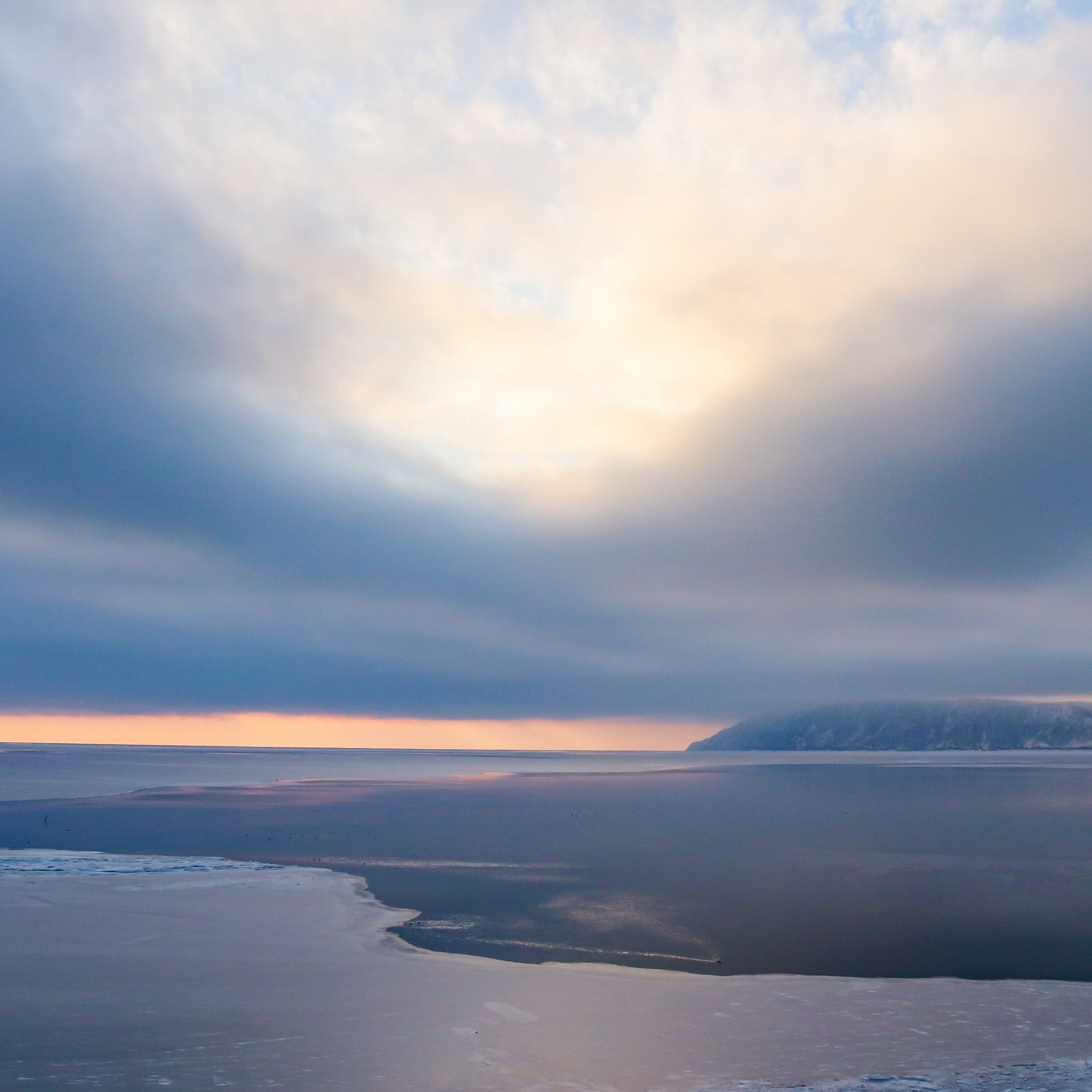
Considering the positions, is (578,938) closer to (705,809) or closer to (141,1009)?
(141,1009)

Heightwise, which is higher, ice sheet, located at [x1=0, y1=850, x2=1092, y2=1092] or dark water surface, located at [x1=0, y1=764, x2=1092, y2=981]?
ice sheet, located at [x1=0, y1=850, x2=1092, y2=1092]

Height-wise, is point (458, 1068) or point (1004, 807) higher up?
point (458, 1068)

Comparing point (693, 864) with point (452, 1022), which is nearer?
point (452, 1022)

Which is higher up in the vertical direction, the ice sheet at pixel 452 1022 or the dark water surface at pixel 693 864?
the ice sheet at pixel 452 1022

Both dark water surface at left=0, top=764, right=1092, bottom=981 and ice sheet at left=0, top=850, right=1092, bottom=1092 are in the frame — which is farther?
dark water surface at left=0, top=764, right=1092, bottom=981

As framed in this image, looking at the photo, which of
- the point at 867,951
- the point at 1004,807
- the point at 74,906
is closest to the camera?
the point at 867,951

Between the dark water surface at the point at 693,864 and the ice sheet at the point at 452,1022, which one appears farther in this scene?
the dark water surface at the point at 693,864

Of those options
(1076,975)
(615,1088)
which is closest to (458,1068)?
(615,1088)

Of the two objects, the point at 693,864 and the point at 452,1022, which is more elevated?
the point at 452,1022
